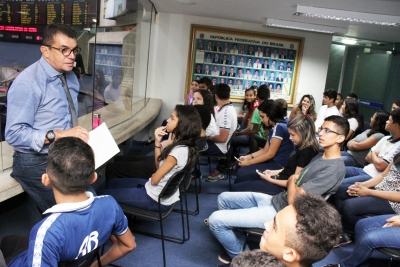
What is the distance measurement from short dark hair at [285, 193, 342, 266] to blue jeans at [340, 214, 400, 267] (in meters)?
1.02

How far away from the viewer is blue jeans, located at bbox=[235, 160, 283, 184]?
10.7 ft

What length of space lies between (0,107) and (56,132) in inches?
17.8

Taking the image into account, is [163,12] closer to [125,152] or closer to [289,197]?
[125,152]

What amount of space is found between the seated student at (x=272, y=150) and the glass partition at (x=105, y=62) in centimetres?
150

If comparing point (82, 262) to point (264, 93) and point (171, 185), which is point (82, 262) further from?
point (264, 93)

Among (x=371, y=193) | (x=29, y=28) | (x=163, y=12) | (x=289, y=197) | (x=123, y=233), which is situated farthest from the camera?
(x=163, y=12)

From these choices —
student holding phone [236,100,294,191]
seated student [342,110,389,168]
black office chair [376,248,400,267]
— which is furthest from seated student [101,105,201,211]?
seated student [342,110,389,168]

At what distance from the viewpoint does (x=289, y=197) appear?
2.24 meters

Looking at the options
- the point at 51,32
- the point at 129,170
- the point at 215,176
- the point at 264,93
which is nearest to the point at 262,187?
the point at 129,170

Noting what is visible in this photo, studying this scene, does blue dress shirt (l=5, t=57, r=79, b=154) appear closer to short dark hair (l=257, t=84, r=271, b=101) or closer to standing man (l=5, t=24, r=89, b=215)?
standing man (l=5, t=24, r=89, b=215)

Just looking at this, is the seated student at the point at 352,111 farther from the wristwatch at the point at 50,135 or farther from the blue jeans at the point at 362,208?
the wristwatch at the point at 50,135

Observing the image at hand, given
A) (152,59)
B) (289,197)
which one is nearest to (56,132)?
(289,197)

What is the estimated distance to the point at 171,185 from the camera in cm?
221

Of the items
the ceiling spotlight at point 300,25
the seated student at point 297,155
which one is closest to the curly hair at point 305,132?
the seated student at point 297,155
